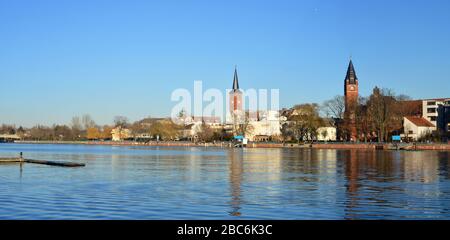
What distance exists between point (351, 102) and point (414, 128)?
15791mm

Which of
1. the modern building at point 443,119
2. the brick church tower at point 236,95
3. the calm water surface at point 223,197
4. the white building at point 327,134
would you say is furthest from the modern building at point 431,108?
the calm water surface at point 223,197

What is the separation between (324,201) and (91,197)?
359 inches

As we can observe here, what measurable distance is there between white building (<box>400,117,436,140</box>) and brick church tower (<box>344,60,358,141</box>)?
10.8 meters

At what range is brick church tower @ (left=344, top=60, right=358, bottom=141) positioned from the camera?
373 feet

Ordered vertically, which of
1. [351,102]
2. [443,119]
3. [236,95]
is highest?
[236,95]

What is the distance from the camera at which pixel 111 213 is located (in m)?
18.8

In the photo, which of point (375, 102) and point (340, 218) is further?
point (375, 102)

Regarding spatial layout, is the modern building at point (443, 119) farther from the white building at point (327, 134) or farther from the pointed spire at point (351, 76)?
the white building at point (327, 134)

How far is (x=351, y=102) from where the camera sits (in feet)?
385

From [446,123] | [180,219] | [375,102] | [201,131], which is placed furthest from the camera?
[201,131]

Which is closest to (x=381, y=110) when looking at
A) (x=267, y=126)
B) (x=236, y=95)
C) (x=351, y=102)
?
(x=351, y=102)

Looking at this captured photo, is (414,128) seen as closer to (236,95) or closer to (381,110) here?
(381,110)
